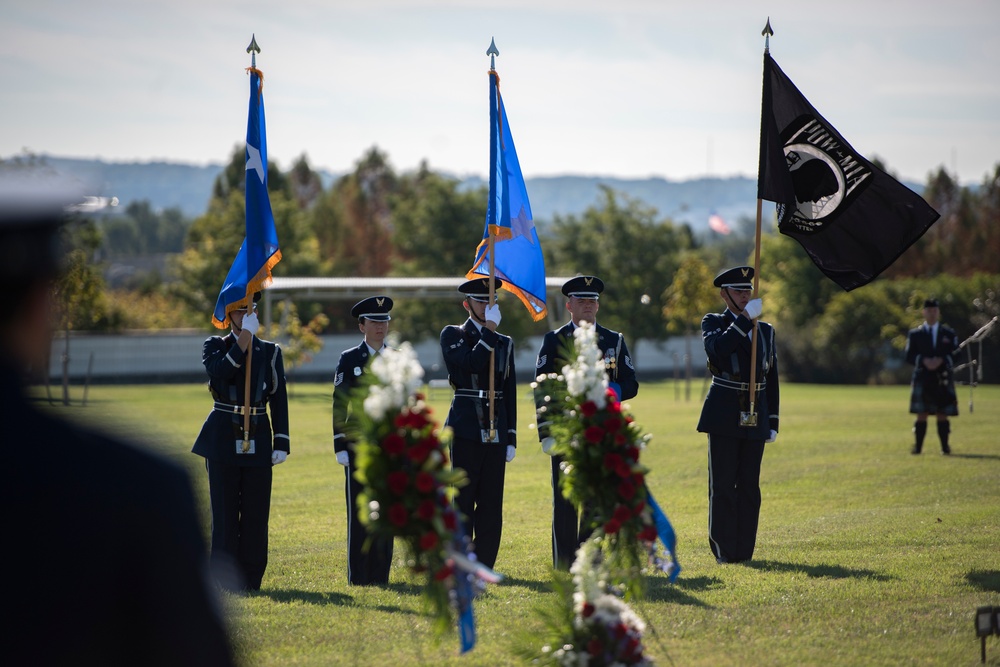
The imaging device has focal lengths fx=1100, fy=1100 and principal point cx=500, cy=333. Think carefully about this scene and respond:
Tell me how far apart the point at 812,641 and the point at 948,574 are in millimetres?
2359

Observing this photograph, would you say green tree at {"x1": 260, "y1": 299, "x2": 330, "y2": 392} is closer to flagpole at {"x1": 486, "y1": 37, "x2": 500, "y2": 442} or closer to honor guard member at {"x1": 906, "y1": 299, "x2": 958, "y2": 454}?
honor guard member at {"x1": 906, "y1": 299, "x2": 958, "y2": 454}

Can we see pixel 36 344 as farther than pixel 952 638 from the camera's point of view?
No

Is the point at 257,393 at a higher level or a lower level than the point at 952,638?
higher

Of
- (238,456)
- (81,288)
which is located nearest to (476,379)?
(238,456)

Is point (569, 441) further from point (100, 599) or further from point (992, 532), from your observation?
point (992, 532)

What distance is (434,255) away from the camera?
183ft

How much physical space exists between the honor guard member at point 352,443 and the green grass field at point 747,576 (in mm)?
190

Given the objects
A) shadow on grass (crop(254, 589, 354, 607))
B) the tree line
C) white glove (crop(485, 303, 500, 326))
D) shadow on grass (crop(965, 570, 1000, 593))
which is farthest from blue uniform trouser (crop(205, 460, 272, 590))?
the tree line

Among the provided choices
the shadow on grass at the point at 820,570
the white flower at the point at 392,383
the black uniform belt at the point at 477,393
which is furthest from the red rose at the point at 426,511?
the shadow on grass at the point at 820,570

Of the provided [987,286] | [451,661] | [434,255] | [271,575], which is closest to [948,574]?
[451,661]

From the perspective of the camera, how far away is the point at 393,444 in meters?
4.86

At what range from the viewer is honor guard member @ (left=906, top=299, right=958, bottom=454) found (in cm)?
1669

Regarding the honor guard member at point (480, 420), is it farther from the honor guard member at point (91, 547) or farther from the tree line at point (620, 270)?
the tree line at point (620, 270)

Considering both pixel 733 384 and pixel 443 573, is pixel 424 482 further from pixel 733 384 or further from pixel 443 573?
pixel 733 384
